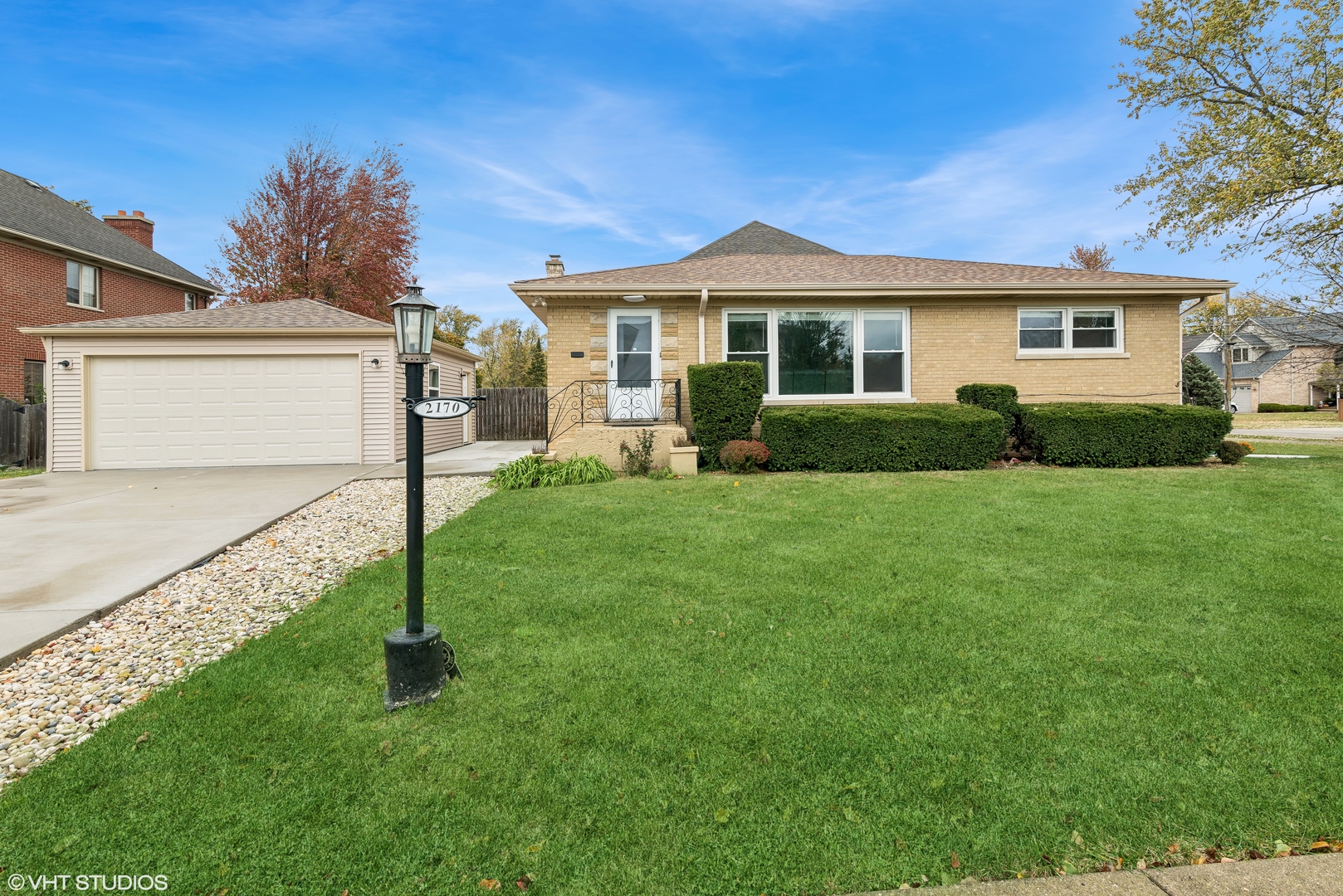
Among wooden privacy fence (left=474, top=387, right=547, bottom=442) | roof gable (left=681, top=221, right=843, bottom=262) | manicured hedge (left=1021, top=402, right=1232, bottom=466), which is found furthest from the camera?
wooden privacy fence (left=474, top=387, right=547, bottom=442)

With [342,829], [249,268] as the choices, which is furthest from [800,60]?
[249,268]

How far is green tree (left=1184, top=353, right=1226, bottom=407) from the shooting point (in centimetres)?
2631

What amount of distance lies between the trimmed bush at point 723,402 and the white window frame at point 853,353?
5.20 ft

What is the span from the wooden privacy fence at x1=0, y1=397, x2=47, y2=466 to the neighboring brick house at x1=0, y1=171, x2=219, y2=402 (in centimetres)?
390

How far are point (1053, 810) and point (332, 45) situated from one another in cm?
1409

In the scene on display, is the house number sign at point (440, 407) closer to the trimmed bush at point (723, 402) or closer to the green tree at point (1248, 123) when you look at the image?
the trimmed bush at point (723, 402)

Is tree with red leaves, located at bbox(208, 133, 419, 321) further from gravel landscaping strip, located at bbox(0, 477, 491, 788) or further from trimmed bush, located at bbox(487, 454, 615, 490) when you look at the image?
gravel landscaping strip, located at bbox(0, 477, 491, 788)

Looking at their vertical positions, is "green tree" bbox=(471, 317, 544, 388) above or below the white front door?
above

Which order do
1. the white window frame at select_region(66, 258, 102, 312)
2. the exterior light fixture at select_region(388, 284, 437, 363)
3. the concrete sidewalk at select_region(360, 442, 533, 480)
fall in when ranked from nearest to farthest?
the exterior light fixture at select_region(388, 284, 437, 363), the concrete sidewalk at select_region(360, 442, 533, 480), the white window frame at select_region(66, 258, 102, 312)

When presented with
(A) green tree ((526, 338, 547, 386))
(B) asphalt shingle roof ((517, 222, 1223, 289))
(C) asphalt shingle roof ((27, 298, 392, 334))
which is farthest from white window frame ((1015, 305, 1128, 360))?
(A) green tree ((526, 338, 547, 386))

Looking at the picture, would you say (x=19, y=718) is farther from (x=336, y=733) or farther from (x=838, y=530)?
(x=838, y=530)

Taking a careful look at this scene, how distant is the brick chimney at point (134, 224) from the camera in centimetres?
2390

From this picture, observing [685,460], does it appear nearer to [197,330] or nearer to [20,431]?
[197,330]

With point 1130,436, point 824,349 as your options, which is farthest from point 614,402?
point 1130,436
